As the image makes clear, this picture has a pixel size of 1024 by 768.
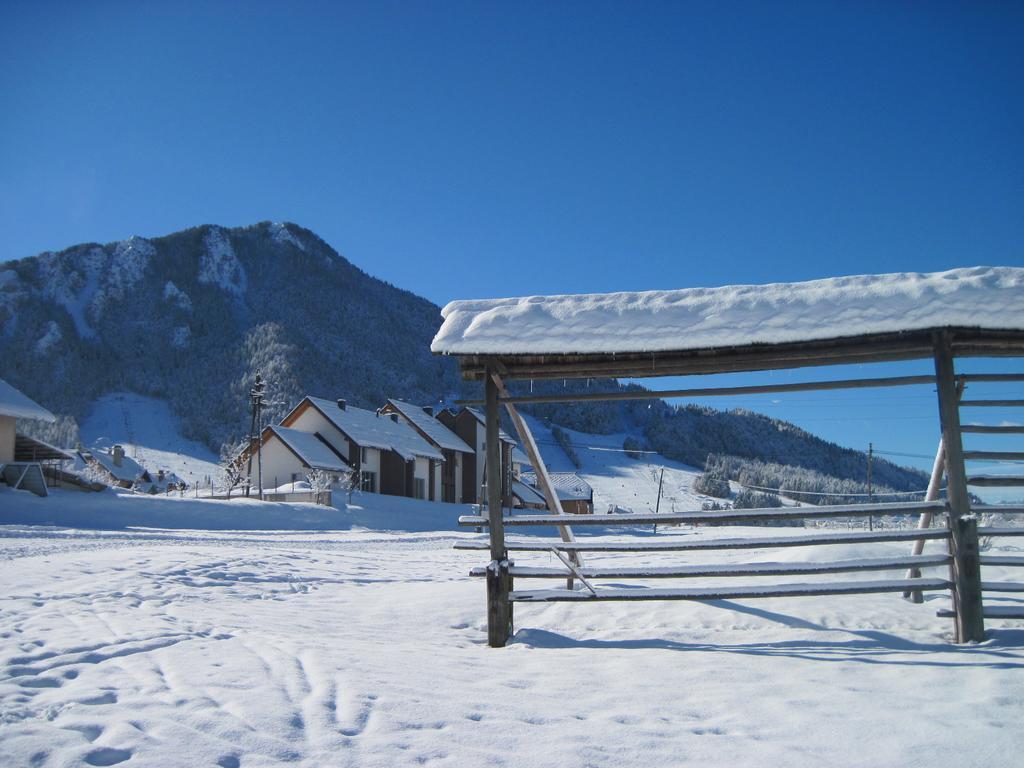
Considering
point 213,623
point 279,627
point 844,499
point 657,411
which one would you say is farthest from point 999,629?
point 657,411

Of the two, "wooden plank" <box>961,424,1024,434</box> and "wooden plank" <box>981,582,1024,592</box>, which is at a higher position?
"wooden plank" <box>961,424,1024,434</box>

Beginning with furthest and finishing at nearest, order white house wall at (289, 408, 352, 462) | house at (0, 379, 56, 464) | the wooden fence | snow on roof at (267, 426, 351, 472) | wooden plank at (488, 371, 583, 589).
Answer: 1. white house wall at (289, 408, 352, 462)
2. snow on roof at (267, 426, 351, 472)
3. house at (0, 379, 56, 464)
4. wooden plank at (488, 371, 583, 589)
5. the wooden fence

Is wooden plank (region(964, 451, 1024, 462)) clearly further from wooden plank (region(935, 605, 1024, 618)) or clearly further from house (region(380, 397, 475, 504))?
house (region(380, 397, 475, 504))

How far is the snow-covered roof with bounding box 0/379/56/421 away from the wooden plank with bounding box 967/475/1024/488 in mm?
34402

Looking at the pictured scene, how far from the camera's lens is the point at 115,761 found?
11.2 feet

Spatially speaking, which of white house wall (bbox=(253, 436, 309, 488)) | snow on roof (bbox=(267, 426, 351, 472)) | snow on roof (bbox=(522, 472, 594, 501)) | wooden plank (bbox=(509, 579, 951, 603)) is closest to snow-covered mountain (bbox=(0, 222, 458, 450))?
snow on roof (bbox=(522, 472, 594, 501))

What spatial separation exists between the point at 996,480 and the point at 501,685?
5.02 m

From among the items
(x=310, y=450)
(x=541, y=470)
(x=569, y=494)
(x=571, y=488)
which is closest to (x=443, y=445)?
(x=310, y=450)

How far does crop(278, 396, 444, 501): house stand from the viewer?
51.2m

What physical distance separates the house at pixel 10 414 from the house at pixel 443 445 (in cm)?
2729

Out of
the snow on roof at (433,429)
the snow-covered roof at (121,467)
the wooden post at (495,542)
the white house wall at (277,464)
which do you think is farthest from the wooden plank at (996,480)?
the snow-covered roof at (121,467)

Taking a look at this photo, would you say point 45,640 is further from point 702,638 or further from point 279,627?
point 702,638

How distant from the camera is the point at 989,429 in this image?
710cm

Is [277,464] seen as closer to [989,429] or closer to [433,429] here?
[433,429]
